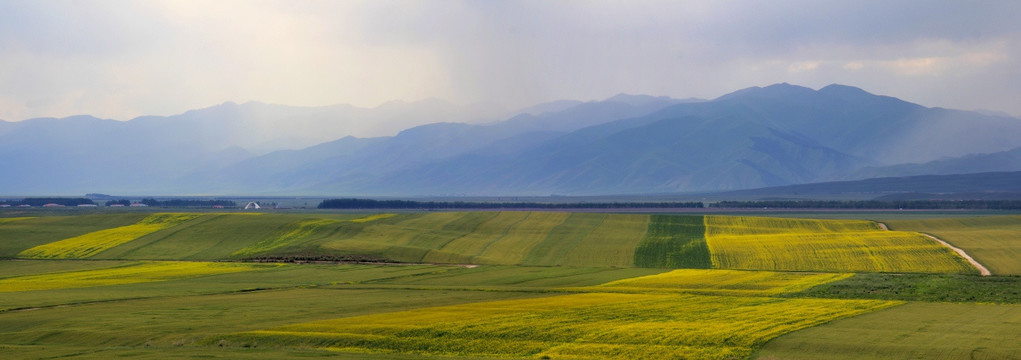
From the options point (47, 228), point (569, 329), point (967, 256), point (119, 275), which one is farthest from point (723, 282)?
point (47, 228)

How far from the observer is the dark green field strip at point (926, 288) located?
6209 cm

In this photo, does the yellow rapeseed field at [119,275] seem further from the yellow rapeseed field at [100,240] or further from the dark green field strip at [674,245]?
the dark green field strip at [674,245]

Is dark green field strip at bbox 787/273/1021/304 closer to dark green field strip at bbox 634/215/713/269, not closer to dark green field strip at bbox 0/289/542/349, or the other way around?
dark green field strip at bbox 634/215/713/269

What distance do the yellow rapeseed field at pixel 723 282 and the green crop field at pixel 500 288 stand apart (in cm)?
26

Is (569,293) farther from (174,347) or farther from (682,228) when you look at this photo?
(682,228)

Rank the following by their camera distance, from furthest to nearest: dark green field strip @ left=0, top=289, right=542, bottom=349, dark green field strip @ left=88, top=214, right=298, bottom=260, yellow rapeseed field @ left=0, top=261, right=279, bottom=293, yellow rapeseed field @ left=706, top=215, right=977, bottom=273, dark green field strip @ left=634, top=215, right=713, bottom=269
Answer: dark green field strip @ left=88, top=214, right=298, bottom=260 → dark green field strip @ left=634, top=215, right=713, bottom=269 → yellow rapeseed field @ left=706, top=215, right=977, bottom=273 → yellow rapeseed field @ left=0, top=261, right=279, bottom=293 → dark green field strip @ left=0, top=289, right=542, bottom=349

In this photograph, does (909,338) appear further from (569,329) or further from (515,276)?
(515,276)

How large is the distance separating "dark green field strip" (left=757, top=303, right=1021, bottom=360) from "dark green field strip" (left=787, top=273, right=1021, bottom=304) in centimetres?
830

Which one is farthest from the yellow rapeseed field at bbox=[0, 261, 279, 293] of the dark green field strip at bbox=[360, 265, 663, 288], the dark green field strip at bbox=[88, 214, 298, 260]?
the dark green field strip at bbox=[360, 265, 663, 288]

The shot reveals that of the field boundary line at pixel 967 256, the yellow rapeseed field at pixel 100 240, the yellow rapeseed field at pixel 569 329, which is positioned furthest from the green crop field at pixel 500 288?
the field boundary line at pixel 967 256

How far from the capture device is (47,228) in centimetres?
12081

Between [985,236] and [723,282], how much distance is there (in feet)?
156

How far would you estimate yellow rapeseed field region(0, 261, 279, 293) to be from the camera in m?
71.2

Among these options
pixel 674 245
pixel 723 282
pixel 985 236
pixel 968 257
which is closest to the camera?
pixel 723 282
